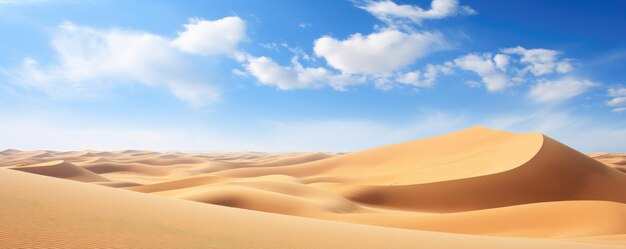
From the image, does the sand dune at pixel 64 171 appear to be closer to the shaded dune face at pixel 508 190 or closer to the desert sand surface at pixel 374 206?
the desert sand surface at pixel 374 206

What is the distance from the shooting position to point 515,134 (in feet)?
113

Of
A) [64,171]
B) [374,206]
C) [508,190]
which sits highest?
[64,171]

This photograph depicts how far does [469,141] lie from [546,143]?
11.4 meters

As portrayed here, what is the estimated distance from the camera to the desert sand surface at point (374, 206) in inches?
211

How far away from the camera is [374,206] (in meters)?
21.2

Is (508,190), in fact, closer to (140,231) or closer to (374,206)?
(374,206)

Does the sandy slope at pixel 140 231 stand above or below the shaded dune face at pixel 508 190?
below

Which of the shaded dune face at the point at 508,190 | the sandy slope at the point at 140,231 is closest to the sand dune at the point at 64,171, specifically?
the shaded dune face at the point at 508,190

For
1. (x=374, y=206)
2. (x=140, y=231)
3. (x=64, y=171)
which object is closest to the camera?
(x=140, y=231)

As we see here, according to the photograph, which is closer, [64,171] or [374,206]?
[374,206]

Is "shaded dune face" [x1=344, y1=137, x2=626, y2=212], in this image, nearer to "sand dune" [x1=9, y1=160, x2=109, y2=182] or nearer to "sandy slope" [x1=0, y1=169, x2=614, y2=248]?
"sandy slope" [x1=0, y1=169, x2=614, y2=248]

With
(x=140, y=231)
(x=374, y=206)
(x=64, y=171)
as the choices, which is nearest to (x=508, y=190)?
(x=374, y=206)

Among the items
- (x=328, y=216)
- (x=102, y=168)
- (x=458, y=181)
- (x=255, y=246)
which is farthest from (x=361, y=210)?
(x=102, y=168)

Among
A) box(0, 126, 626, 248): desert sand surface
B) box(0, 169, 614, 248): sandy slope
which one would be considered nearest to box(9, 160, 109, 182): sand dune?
box(0, 126, 626, 248): desert sand surface
